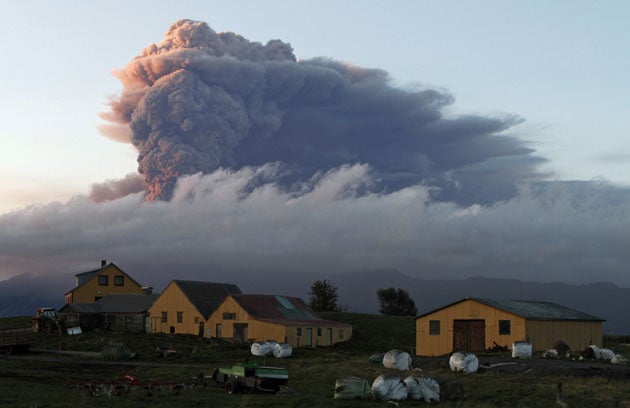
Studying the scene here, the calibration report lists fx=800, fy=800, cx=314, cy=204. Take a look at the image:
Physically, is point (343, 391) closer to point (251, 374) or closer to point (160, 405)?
point (251, 374)

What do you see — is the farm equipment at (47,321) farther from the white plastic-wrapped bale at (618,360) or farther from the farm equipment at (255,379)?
the white plastic-wrapped bale at (618,360)

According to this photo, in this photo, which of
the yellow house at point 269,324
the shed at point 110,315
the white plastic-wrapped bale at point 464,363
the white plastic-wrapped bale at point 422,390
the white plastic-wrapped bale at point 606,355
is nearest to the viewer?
the white plastic-wrapped bale at point 422,390

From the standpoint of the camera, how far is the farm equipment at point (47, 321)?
92938mm

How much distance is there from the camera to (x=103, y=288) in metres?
113

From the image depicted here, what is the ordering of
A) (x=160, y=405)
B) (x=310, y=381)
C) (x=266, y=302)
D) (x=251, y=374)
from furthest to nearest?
(x=266, y=302) → (x=310, y=381) → (x=251, y=374) → (x=160, y=405)

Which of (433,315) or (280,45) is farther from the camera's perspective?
(280,45)

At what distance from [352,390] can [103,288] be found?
81803 mm

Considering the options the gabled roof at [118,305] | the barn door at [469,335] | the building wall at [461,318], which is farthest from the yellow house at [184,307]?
the barn door at [469,335]

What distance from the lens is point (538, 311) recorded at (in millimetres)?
69688

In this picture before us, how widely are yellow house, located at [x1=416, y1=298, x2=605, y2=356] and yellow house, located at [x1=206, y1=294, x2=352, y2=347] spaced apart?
48.6 ft

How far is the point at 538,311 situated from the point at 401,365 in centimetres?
2257

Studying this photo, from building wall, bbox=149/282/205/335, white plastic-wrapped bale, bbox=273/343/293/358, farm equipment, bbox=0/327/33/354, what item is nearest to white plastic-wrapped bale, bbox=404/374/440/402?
white plastic-wrapped bale, bbox=273/343/293/358

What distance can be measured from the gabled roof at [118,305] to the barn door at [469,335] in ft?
144

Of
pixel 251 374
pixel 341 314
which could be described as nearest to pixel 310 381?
pixel 251 374
